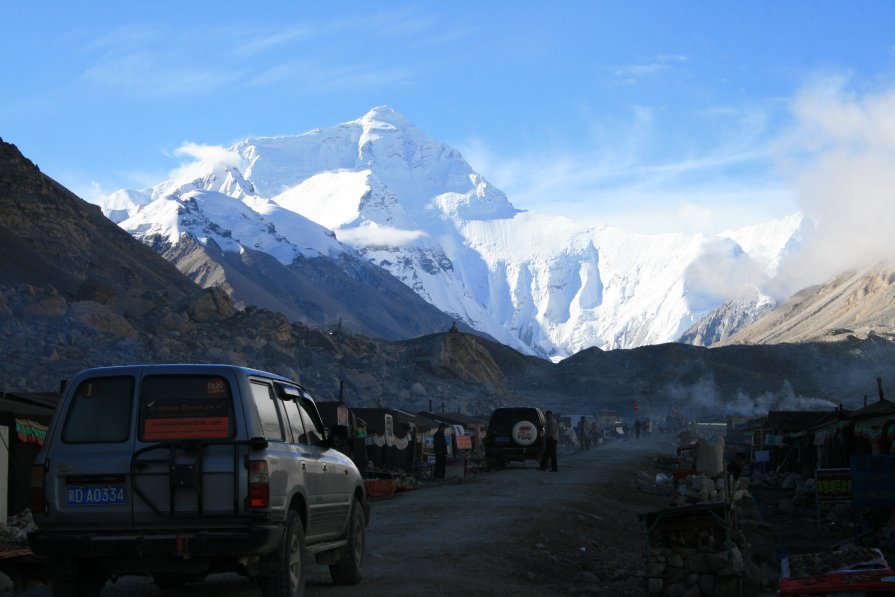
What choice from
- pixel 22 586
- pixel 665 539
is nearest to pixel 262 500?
pixel 22 586

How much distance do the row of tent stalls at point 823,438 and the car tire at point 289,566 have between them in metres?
13.2

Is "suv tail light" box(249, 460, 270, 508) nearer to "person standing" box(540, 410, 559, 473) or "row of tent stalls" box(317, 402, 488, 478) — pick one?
"row of tent stalls" box(317, 402, 488, 478)

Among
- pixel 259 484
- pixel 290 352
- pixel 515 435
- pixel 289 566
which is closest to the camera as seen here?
pixel 259 484

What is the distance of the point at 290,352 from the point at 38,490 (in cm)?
9250

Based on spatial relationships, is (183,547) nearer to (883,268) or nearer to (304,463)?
(304,463)

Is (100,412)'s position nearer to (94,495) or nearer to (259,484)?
(94,495)

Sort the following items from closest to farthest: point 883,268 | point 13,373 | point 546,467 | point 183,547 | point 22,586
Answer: point 183,547, point 22,586, point 546,467, point 13,373, point 883,268

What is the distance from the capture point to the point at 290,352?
101m

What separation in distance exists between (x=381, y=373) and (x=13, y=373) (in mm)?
47657

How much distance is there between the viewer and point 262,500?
8641 millimetres

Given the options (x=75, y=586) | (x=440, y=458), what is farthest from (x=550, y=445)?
(x=75, y=586)

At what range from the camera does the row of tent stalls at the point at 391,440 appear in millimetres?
30641

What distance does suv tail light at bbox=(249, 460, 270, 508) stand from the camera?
28.2ft

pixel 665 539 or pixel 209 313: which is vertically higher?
pixel 209 313
